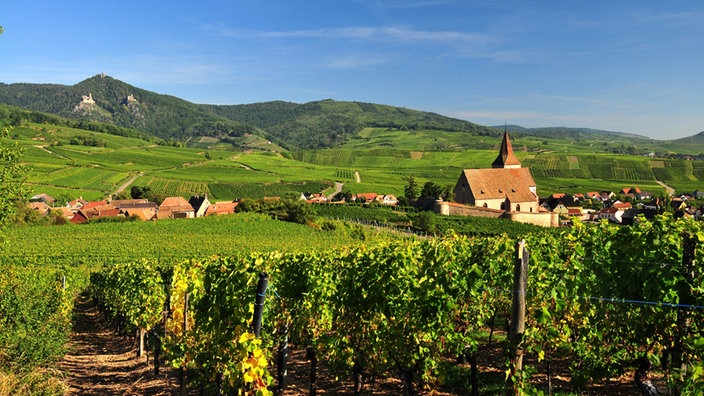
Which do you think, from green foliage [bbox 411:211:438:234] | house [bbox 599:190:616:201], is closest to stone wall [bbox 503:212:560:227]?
green foliage [bbox 411:211:438:234]

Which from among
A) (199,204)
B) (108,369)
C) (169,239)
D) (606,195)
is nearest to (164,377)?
(108,369)

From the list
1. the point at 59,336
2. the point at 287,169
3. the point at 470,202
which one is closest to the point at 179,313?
the point at 59,336

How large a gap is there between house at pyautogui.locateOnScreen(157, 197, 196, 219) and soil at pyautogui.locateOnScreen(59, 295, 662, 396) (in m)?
63.6

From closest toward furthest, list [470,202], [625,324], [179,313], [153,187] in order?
[625,324] < [179,313] < [470,202] < [153,187]

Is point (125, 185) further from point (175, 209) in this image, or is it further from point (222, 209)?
point (222, 209)

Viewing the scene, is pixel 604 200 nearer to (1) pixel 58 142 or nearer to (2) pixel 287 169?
(2) pixel 287 169

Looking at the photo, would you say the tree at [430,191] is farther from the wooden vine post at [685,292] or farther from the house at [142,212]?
the wooden vine post at [685,292]

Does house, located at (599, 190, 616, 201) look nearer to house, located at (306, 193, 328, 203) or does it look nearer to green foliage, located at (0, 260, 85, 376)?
house, located at (306, 193, 328, 203)

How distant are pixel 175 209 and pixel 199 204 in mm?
5095

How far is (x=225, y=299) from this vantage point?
762 cm

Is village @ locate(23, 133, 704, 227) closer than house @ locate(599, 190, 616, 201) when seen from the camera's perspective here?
Yes

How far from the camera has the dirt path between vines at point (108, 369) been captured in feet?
35.1

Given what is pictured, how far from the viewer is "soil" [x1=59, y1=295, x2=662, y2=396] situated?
8547mm

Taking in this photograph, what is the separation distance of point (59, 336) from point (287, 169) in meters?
123
